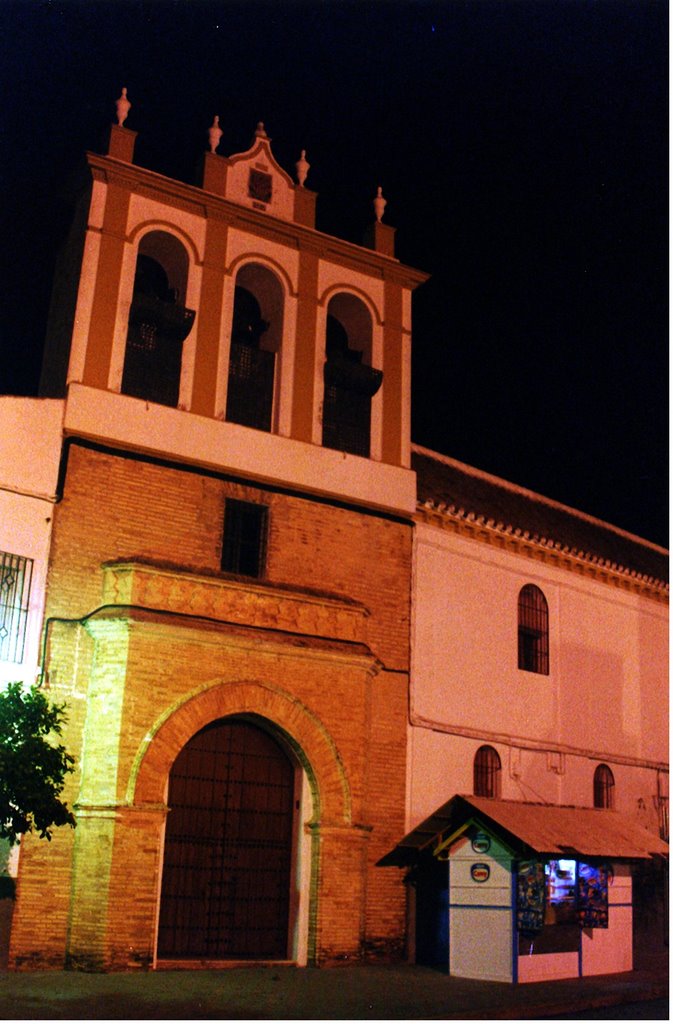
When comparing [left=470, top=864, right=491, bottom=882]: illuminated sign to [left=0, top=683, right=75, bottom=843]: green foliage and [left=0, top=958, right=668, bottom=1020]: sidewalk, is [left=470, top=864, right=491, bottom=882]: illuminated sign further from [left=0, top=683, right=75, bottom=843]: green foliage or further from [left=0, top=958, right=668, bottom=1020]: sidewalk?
[left=0, top=683, right=75, bottom=843]: green foliage

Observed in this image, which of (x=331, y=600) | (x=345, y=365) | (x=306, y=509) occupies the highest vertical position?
(x=345, y=365)

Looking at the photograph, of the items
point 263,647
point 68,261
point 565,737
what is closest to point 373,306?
point 68,261

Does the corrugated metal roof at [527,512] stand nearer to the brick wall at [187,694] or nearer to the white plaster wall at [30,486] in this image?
the brick wall at [187,694]

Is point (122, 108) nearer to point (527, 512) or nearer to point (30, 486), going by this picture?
point (30, 486)

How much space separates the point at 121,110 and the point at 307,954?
1365 centimetres

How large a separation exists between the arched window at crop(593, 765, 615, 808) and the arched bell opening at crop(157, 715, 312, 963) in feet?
24.7

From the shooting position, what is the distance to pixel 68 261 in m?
18.4

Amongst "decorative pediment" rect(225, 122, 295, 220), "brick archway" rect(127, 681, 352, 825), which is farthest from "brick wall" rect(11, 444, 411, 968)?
"decorative pediment" rect(225, 122, 295, 220)

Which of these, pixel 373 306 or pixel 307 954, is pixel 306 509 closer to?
pixel 373 306

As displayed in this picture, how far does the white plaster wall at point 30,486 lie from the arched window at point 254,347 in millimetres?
3227

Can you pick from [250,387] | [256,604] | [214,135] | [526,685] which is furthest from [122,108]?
[526,685]

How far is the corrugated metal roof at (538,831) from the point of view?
16.2 m

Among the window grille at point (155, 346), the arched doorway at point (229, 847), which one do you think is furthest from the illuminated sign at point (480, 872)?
the window grille at point (155, 346)

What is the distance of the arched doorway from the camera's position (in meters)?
15.2
